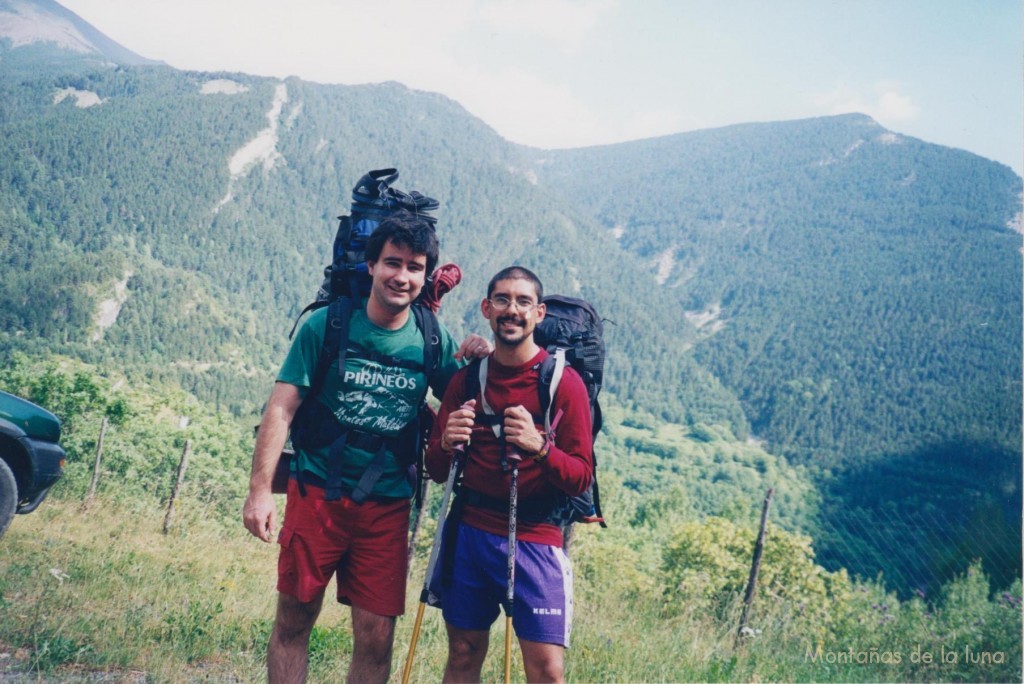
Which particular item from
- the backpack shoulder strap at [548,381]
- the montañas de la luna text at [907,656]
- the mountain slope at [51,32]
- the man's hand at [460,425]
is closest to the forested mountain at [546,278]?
the mountain slope at [51,32]

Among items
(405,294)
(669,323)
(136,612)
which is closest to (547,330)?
(405,294)

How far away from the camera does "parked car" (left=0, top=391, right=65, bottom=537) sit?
4898 mm

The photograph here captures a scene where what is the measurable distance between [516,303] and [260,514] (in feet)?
3.87

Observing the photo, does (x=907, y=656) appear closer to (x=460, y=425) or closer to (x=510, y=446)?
(x=510, y=446)

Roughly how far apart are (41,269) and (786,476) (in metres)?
94.6

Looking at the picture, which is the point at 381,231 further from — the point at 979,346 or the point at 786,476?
the point at 979,346

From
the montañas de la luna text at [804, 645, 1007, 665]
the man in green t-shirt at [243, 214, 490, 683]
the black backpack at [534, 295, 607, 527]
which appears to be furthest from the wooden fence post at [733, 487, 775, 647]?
the man in green t-shirt at [243, 214, 490, 683]

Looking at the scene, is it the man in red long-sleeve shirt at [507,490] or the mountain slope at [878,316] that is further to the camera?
the mountain slope at [878,316]

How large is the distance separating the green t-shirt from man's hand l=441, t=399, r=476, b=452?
1.08 ft

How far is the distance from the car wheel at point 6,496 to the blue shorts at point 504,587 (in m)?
3.62

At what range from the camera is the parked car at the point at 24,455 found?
193 inches

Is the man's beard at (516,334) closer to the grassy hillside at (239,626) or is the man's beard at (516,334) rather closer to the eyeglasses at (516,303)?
the eyeglasses at (516,303)

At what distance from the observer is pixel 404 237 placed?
279 centimetres

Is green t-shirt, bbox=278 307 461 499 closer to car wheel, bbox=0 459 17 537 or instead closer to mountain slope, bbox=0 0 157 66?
car wheel, bbox=0 459 17 537
